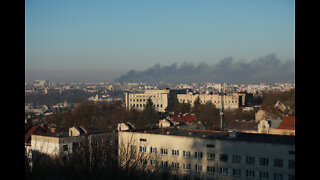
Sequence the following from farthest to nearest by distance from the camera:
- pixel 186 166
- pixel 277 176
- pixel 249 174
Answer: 1. pixel 186 166
2. pixel 249 174
3. pixel 277 176

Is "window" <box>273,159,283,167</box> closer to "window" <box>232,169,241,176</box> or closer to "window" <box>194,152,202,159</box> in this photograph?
"window" <box>232,169,241,176</box>

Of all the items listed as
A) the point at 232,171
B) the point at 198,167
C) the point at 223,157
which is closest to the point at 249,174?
the point at 232,171

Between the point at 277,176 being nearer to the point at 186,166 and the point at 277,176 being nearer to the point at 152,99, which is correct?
the point at 186,166

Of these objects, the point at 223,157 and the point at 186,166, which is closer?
the point at 223,157

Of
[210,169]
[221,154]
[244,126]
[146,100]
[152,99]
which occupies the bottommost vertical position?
[210,169]

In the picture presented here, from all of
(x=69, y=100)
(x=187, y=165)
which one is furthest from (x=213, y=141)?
(x=69, y=100)

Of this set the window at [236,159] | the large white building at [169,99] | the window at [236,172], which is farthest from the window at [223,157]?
the large white building at [169,99]

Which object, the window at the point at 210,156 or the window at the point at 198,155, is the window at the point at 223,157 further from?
the window at the point at 198,155
